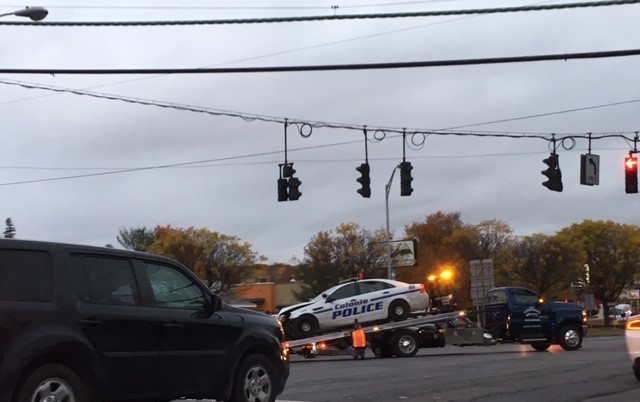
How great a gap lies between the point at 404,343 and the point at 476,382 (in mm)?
10973

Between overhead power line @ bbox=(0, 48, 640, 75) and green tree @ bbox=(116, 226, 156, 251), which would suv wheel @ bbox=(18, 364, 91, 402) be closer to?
overhead power line @ bbox=(0, 48, 640, 75)

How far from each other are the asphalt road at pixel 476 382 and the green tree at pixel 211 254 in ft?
151

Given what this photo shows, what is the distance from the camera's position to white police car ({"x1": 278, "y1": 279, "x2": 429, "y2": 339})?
1035 inches

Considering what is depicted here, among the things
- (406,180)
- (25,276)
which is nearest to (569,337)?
(406,180)

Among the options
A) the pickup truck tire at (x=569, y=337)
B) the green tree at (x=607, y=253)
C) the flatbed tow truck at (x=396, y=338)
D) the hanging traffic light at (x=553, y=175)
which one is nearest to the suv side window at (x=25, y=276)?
the flatbed tow truck at (x=396, y=338)

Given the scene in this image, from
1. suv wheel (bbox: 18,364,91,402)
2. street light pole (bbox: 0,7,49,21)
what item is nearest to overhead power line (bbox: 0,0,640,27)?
street light pole (bbox: 0,7,49,21)

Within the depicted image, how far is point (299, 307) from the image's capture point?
87.7 feet

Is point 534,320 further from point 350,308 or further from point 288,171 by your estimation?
point 288,171

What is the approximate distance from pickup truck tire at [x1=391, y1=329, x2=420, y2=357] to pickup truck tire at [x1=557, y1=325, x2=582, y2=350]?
4197 mm

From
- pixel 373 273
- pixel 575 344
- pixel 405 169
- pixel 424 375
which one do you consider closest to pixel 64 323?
pixel 424 375

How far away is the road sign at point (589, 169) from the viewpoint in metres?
25.6

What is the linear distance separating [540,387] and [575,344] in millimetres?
13059

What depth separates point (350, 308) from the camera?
26.3 meters

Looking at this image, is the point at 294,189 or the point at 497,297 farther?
the point at 497,297
